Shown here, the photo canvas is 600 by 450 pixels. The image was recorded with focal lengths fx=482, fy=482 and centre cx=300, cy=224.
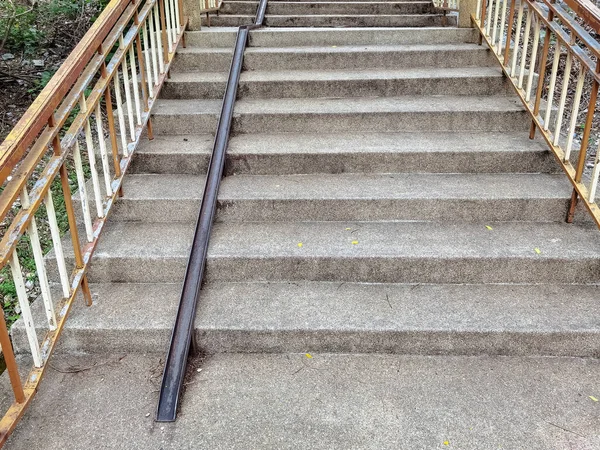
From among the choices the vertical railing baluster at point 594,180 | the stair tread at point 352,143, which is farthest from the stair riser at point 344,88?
the vertical railing baluster at point 594,180

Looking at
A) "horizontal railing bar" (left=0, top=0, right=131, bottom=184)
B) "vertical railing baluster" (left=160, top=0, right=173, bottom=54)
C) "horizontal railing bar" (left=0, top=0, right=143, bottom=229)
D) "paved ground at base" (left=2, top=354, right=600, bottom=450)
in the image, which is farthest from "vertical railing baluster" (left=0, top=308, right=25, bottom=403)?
"vertical railing baluster" (left=160, top=0, right=173, bottom=54)

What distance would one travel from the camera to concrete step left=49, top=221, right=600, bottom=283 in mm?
2703

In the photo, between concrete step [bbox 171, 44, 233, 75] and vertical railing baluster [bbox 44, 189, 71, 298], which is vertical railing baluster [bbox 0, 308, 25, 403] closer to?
vertical railing baluster [bbox 44, 189, 71, 298]

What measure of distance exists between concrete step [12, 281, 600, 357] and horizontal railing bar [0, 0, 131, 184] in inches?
39.0

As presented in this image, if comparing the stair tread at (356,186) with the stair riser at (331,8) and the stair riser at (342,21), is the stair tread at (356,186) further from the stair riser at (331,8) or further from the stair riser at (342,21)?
the stair riser at (331,8)

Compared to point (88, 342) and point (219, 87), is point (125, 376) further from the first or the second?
point (219, 87)

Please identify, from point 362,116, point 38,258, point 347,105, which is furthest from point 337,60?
point 38,258

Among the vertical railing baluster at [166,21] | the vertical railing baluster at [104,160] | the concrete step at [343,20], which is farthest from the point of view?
the concrete step at [343,20]

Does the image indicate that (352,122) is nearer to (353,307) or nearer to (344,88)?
(344,88)

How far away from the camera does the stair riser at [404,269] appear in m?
2.69

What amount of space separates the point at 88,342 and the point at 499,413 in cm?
202

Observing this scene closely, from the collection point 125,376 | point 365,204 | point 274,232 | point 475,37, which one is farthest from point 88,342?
point 475,37

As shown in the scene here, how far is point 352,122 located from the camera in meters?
3.71

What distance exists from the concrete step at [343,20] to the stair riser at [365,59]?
965 mm
